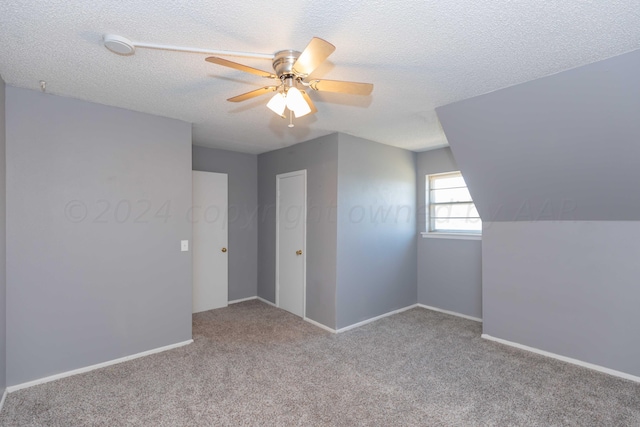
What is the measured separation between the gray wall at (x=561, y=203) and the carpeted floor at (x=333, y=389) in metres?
0.35

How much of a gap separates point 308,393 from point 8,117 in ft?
10.4

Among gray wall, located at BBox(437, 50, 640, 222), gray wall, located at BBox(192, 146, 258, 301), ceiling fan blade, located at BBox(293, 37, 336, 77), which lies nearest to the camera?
ceiling fan blade, located at BBox(293, 37, 336, 77)

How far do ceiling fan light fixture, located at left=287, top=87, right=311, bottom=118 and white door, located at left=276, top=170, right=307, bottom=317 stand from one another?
233 cm

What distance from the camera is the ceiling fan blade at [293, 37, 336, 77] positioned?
1499mm

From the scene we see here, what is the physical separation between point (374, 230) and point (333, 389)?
2138 mm

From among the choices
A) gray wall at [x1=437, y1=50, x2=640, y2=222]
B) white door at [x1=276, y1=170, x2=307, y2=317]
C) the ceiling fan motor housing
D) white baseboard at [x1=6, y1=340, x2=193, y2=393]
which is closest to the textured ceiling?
the ceiling fan motor housing

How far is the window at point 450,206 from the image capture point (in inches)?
178

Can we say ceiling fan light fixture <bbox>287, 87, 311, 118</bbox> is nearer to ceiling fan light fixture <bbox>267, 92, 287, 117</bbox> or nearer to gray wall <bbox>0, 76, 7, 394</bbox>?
ceiling fan light fixture <bbox>267, 92, 287, 117</bbox>

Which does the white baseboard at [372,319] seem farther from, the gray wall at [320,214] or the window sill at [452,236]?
the window sill at [452,236]

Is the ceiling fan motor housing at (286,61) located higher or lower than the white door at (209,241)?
higher

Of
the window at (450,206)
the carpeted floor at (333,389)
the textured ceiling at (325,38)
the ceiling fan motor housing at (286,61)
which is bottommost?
the carpeted floor at (333,389)

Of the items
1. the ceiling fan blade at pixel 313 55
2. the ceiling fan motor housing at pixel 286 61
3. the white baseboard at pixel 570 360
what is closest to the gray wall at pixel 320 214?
the white baseboard at pixel 570 360

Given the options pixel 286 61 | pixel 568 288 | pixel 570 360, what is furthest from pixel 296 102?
pixel 570 360

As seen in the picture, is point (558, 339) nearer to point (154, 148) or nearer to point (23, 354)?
point (154, 148)
